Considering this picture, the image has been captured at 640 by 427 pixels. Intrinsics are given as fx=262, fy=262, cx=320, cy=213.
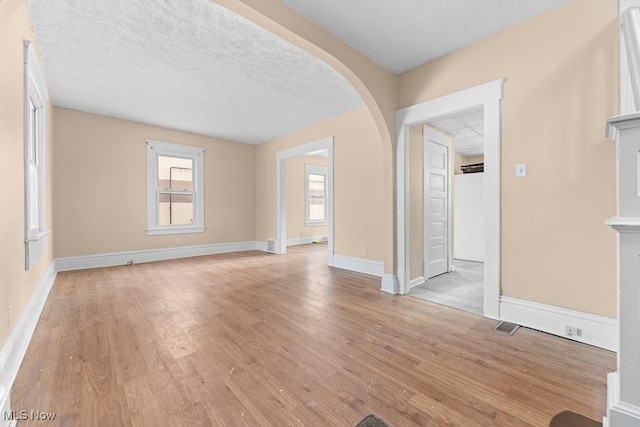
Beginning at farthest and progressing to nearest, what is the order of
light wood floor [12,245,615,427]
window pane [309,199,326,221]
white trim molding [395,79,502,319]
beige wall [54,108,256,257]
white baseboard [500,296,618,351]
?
window pane [309,199,326,221], beige wall [54,108,256,257], white trim molding [395,79,502,319], white baseboard [500,296,618,351], light wood floor [12,245,615,427]

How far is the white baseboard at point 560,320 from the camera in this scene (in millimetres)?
1960

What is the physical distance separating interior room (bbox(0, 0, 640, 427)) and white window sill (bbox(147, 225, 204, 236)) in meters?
0.86

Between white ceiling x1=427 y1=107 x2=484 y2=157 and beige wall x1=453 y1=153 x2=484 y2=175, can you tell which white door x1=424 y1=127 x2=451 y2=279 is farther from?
beige wall x1=453 y1=153 x2=484 y2=175

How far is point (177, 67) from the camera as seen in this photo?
10.3 feet

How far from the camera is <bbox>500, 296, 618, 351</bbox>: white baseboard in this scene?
6.43ft

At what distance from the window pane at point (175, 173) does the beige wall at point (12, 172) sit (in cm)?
338

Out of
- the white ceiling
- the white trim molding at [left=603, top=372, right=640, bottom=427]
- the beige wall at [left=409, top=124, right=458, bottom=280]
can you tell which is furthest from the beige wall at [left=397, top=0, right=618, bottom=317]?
the white trim molding at [left=603, top=372, right=640, bottom=427]

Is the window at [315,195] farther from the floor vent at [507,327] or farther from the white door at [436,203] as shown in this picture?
the floor vent at [507,327]

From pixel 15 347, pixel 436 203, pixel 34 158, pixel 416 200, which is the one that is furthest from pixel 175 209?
pixel 436 203

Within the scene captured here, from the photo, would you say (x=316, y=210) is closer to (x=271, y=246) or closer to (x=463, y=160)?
(x=271, y=246)

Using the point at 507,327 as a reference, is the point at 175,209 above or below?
above

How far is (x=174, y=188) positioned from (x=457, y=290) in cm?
574

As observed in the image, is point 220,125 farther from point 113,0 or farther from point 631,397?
point 631,397

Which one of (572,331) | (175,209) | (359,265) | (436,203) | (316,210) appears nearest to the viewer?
(572,331)
